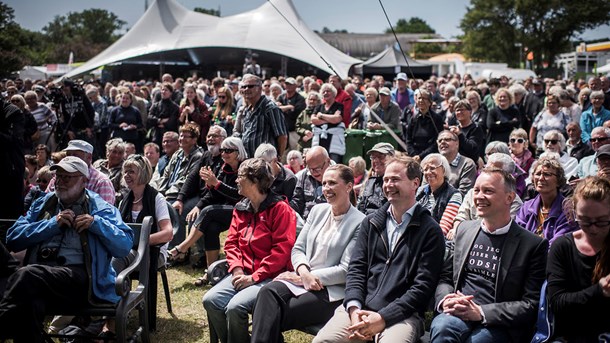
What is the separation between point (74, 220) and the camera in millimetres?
3846

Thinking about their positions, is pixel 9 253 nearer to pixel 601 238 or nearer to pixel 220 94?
pixel 601 238

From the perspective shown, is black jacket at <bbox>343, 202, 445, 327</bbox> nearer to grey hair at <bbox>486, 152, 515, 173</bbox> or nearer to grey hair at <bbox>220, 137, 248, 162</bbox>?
grey hair at <bbox>486, 152, 515, 173</bbox>

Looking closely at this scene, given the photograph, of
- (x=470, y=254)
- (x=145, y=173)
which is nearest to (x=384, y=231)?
(x=470, y=254)

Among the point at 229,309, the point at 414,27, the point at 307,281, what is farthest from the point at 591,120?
the point at 414,27

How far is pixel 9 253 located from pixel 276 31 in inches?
814

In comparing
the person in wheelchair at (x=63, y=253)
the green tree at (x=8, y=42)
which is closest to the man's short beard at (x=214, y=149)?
the person in wheelchair at (x=63, y=253)

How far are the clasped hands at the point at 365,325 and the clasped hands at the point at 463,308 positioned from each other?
0.37 metres

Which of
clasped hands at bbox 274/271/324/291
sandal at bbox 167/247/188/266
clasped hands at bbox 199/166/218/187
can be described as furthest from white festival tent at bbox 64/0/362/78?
clasped hands at bbox 274/271/324/291

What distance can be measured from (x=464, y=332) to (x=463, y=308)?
0.43 feet

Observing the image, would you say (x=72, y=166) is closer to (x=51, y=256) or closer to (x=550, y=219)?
(x=51, y=256)

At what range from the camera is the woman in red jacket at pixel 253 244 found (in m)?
4.09

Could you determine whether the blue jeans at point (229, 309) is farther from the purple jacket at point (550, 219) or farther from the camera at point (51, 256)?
the purple jacket at point (550, 219)

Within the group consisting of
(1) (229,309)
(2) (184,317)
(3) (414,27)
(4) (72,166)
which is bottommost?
A: (2) (184,317)

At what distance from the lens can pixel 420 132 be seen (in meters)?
7.70
